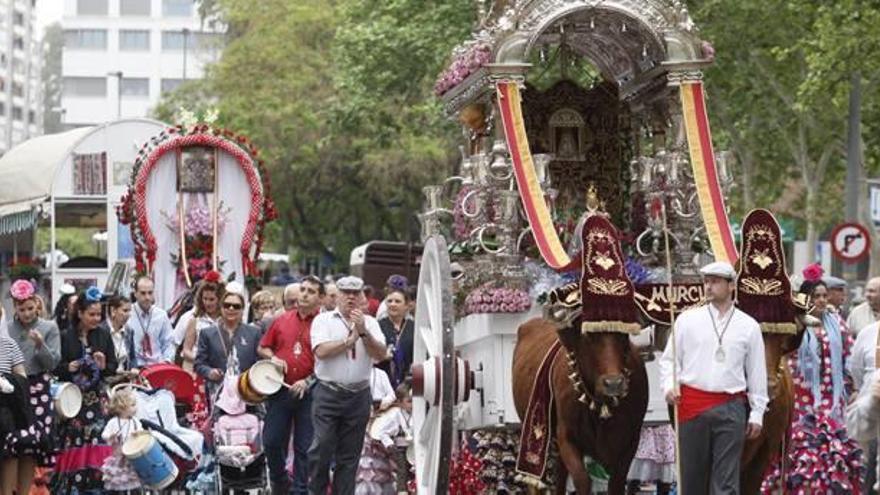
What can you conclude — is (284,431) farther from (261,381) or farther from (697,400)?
(697,400)

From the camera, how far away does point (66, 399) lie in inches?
742

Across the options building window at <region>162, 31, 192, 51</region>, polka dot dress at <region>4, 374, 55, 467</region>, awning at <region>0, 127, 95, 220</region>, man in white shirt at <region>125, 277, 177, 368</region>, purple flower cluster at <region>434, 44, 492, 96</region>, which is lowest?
polka dot dress at <region>4, 374, 55, 467</region>

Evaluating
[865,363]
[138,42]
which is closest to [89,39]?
[138,42]

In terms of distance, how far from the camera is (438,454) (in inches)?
577

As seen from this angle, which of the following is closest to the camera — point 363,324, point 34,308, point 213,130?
point 363,324

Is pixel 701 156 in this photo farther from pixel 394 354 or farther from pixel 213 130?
pixel 213 130

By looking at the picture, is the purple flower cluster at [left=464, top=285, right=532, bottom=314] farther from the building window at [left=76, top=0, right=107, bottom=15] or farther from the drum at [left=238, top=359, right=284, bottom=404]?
the building window at [left=76, top=0, right=107, bottom=15]

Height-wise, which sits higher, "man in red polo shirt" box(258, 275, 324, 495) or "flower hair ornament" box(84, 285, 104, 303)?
"flower hair ornament" box(84, 285, 104, 303)

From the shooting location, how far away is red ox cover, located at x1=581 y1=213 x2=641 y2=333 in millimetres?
14438

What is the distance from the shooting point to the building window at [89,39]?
136 m

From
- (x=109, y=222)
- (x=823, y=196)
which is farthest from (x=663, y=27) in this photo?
(x=823, y=196)

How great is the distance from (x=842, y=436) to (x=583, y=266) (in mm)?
3789

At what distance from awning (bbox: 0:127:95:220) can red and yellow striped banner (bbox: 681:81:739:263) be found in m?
15.2

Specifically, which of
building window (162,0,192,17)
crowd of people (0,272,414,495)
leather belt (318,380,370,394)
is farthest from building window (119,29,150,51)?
leather belt (318,380,370,394)
